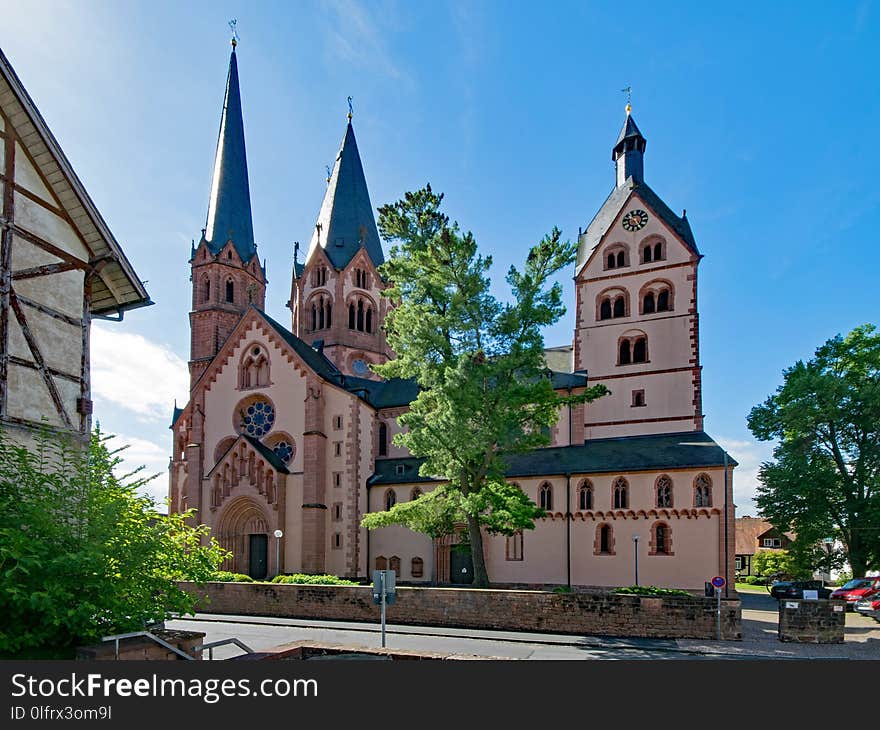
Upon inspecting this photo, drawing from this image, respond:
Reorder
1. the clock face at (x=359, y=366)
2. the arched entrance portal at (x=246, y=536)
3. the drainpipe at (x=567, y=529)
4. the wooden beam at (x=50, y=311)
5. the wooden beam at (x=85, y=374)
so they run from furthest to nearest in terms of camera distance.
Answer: the clock face at (x=359, y=366), the arched entrance portal at (x=246, y=536), the drainpipe at (x=567, y=529), the wooden beam at (x=85, y=374), the wooden beam at (x=50, y=311)

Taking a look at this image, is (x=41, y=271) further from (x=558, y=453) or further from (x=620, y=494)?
(x=558, y=453)

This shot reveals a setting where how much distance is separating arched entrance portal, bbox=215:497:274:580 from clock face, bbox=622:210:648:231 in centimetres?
2471

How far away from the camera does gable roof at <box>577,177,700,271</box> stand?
39969 millimetres

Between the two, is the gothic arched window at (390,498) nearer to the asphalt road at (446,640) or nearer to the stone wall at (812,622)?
the asphalt road at (446,640)

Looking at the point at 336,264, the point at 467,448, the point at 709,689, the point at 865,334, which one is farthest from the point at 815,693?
the point at 336,264

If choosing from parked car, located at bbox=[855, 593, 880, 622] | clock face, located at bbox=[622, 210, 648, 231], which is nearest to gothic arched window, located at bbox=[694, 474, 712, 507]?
parked car, located at bbox=[855, 593, 880, 622]

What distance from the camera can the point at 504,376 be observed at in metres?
25.1

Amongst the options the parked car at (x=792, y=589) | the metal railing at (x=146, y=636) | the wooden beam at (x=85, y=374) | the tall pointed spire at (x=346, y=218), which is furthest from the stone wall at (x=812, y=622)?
the tall pointed spire at (x=346, y=218)

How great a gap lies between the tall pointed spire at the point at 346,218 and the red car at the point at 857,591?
33.3m

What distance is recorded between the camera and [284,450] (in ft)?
133

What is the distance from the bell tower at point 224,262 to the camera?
167 feet

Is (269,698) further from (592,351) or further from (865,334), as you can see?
(865,334)

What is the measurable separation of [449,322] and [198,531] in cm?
1409

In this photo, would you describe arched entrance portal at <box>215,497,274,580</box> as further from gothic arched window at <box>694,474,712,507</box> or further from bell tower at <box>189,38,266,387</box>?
gothic arched window at <box>694,474,712,507</box>
